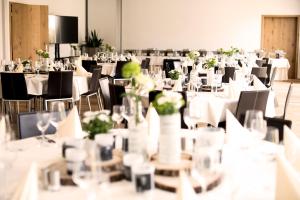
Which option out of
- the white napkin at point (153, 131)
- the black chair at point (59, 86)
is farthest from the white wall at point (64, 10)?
the white napkin at point (153, 131)

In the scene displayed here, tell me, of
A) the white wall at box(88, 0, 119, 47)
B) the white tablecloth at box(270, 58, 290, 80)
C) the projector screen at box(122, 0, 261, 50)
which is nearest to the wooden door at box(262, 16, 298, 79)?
the projector screen at box(122, 0, 261, 50)

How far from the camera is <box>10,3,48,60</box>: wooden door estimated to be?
41.0 feet

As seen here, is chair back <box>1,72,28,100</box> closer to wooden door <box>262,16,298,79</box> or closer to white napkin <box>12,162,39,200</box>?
white napkin <box>12,162,39,200</box>

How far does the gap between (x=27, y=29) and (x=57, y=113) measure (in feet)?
33.8

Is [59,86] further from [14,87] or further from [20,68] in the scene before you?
[20,68]

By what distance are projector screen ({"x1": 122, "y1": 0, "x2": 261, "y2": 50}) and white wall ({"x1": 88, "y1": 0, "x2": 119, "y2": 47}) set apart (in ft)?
1.36

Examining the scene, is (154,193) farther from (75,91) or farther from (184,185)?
(75,91)

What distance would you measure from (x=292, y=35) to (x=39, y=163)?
54.3 ft

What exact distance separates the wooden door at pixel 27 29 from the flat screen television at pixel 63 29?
1.58 ft

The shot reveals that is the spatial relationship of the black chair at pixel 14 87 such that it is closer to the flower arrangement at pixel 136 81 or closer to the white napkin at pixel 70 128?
the white napkin at pixel 70 128

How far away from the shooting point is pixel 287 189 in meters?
2.05

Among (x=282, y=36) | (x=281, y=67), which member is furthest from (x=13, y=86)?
(x=282, y=36)

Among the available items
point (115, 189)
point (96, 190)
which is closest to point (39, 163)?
point (115, 189)

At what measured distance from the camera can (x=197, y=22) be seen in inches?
691
